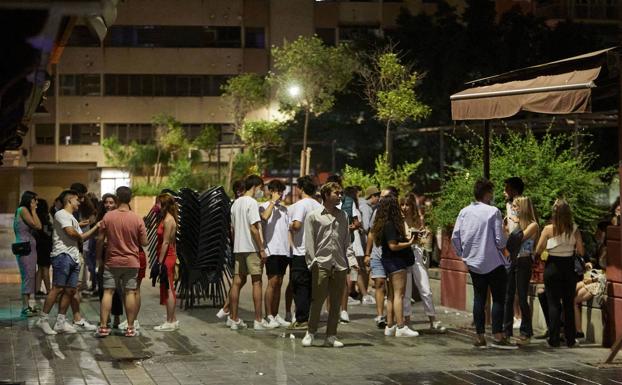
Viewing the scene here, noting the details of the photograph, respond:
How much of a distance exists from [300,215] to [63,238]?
293cm

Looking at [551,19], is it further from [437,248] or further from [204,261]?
[204,261]

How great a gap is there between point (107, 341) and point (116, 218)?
1.45m

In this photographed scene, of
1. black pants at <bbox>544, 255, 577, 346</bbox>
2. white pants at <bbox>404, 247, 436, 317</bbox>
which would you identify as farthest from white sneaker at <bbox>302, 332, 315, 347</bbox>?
black pants at <bbox>544, 255, 577, 346</bbox>

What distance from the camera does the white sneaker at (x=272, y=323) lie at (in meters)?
14.6

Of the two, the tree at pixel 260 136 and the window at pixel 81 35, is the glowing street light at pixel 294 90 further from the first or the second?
the window at pixel 81 35

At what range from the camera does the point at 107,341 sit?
13.3 metres

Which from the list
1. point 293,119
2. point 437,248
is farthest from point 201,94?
point 437,248

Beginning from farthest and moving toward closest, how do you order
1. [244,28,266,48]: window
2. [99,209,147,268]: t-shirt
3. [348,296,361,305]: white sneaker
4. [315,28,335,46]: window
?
1. [244,28,266,48]: window
2. [315,28,335,46]: window
3. [348,296,361,305]: white sneaker
4. [99,209,147,268]: t-shirt

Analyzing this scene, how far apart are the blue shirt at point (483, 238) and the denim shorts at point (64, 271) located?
4.83m

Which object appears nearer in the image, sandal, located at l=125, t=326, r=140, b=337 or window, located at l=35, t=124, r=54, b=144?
sandal, located at l=125, t=326, r=140, b=337

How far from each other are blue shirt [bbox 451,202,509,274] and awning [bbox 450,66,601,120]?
1172 millimetres

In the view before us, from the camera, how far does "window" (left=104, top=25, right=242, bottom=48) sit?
7044 cm

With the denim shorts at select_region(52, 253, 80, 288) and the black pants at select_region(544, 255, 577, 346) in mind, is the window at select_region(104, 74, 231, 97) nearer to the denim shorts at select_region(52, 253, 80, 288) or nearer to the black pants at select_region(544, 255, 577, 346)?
the denim shorts at select_region(52, 253, 80, 288)

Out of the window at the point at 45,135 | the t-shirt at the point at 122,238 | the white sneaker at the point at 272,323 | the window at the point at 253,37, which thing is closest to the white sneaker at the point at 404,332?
the white sneaker at the point at 272,323
